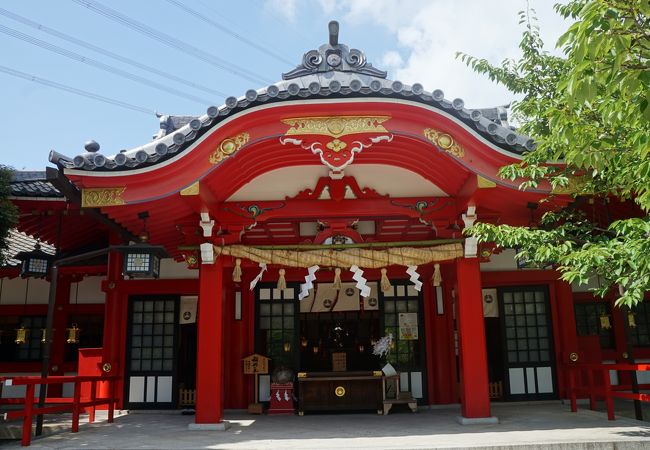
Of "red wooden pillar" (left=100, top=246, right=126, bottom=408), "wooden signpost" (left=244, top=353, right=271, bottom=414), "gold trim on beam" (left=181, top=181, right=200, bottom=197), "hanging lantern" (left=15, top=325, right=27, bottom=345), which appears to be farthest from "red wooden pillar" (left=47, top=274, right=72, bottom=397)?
"gold trim on beam" (left=181, top=181, right=200, bottom=197)

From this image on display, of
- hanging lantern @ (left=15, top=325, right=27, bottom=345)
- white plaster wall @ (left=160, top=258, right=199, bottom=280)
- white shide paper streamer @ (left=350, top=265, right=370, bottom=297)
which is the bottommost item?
hanging lantern @ (left=15, top=325, right=27, bottom=345)

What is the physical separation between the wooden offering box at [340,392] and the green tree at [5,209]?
18.8 feet

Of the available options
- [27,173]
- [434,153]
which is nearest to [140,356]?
[27,173]

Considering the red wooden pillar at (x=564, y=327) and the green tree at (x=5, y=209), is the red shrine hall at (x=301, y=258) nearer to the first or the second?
the red wooden pillar at (x=564, y=327)

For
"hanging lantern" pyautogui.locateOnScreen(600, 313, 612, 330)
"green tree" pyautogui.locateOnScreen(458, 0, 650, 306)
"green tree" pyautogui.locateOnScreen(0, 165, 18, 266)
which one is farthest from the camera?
"hanging lantern" pyautogui.locateOnScreen(600, 313, 612, 330)

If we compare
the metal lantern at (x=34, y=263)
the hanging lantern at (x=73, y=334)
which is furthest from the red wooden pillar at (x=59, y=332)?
the metal lantern at (x=34, y=263)

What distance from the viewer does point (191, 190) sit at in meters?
8.24

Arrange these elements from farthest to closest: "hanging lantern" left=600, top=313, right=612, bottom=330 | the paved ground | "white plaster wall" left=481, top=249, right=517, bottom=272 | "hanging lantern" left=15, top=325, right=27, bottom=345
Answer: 1. "hanging lantern" left=600, top=313, right=612, bottom=330
2. "hanging lantern" left=15, top=325, right=27, bottom=345
3. "white plaster wall" left=481, top=249, right=517, bottom=272
4. the paved ground

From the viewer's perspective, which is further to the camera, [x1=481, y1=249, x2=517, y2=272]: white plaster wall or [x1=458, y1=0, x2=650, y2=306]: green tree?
[x1=481, y1=249, x2=517, y2=272]: white plaster wall

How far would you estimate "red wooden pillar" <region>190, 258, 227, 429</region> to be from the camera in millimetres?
8727

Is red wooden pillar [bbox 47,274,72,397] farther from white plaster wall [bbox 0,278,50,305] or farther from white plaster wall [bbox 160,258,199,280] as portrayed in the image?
white plaster wall [bbox 160,258,199,280]

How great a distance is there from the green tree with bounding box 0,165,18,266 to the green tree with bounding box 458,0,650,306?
284 inches

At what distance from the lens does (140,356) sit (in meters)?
12.1

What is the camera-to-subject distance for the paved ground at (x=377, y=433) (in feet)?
23.7
